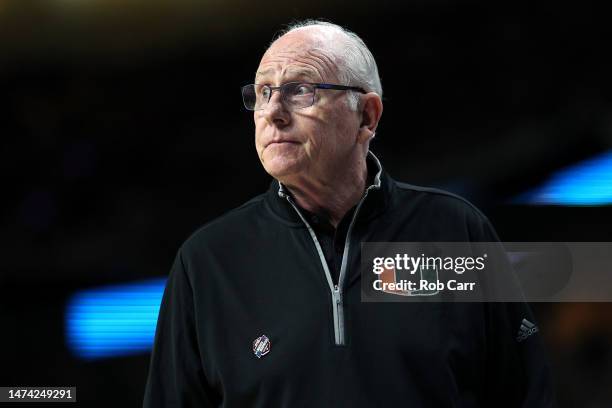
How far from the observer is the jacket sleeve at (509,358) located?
1.86 meters

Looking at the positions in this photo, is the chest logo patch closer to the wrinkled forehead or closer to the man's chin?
the man's chin

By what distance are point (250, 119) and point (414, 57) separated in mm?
618

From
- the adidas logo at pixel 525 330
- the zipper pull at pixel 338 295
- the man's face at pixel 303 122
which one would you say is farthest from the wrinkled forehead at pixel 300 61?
the adidas logo at pixel 525 330

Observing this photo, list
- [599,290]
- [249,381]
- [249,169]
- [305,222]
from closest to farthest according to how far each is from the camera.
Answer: [249,381], [305,222], [599,290], [249,169]

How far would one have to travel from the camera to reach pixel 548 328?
2662mm

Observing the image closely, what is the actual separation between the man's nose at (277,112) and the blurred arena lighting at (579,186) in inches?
46.7

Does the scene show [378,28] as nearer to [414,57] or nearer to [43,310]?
[414,57]

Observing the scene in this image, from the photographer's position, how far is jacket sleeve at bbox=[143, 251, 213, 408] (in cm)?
Result: 183

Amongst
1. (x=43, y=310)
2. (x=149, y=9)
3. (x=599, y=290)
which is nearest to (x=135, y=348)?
(x=43, y=310)

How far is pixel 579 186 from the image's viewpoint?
9.02 feet

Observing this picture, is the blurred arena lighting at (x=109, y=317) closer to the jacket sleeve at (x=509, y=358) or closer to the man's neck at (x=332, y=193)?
the man's neck at (x=332, y=193)

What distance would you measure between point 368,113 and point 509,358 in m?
0.68

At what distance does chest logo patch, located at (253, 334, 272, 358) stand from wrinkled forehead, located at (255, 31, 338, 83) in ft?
1.98

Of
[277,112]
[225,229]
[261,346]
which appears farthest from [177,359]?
[277,112]
